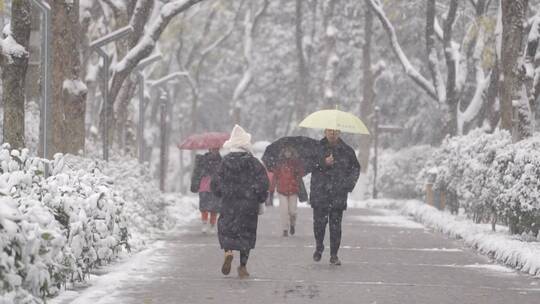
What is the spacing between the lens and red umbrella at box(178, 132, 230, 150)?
2084cm

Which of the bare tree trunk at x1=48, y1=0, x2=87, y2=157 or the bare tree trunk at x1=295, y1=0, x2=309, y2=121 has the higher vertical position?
the bare tree trunk at x1=295, y1=0, x2=309, y2=121

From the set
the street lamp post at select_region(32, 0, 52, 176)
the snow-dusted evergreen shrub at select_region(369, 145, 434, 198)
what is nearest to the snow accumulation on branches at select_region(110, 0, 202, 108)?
the street lamp post at select_region(32, 0, 52, 176)

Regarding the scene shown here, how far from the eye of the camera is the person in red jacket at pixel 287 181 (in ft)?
67.8

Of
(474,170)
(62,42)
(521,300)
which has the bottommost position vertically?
(521,300)

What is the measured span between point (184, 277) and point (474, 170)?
9.69 metres

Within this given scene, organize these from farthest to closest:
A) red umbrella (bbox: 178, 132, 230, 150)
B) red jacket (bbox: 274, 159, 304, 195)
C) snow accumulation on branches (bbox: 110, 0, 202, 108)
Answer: snow accumulation on branches (bbox: 110, 0, 202, 108)
red umbrella (bbox: 178, 132, 230, 150)
red jacket (bbox: 274, 159, 304, 195)

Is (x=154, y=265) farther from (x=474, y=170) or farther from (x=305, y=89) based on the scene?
(x=305, y=89)

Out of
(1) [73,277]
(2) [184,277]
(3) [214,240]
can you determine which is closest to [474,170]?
(3) [214,240]

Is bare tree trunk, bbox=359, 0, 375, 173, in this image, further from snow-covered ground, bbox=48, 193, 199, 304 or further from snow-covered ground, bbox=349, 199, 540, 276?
snow-covered ground, bbox=48, 193, 199, 304

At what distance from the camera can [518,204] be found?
1744 centimetres

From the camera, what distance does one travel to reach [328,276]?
13.5 m

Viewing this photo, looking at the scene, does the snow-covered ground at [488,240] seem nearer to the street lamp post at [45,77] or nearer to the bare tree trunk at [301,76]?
the street lamp post at [45,77]

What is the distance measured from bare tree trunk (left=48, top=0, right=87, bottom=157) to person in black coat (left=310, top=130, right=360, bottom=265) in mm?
7086

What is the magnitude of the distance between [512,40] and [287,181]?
5.04m
